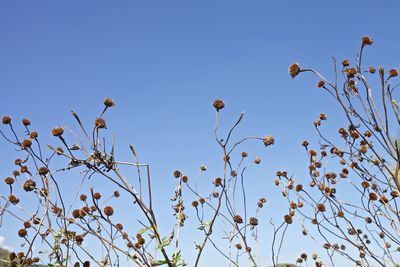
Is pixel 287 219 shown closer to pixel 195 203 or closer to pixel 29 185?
pixel 195 203

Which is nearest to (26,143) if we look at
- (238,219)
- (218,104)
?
(218,104)

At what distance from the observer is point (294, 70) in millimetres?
3748

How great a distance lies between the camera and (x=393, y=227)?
4809 mm

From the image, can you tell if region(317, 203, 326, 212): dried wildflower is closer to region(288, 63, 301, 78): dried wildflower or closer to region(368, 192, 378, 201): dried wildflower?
region(368, 192, 378, 201): dried wildflower

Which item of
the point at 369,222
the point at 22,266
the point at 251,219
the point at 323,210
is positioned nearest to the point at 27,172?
the point at 22,266

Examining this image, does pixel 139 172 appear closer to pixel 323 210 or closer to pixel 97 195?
pixel 97 195

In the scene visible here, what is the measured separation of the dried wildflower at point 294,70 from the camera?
12.3ft

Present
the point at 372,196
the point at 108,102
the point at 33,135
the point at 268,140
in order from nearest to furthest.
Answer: the point at 108,102
the point at 268,140
the point at 33,135
the point at 372,196

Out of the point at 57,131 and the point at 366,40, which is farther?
the point at 366,40

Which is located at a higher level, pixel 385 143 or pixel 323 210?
pixel 323 210

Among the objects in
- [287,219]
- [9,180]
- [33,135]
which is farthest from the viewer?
[287,219]

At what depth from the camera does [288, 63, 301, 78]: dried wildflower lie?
3.73 meters

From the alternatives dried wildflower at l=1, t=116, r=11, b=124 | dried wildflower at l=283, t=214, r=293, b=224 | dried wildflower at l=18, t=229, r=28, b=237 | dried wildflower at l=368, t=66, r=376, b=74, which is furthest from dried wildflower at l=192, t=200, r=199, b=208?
dried wildflower at l=368, t=66, r=376, b=74

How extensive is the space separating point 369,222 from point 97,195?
4299 mm
